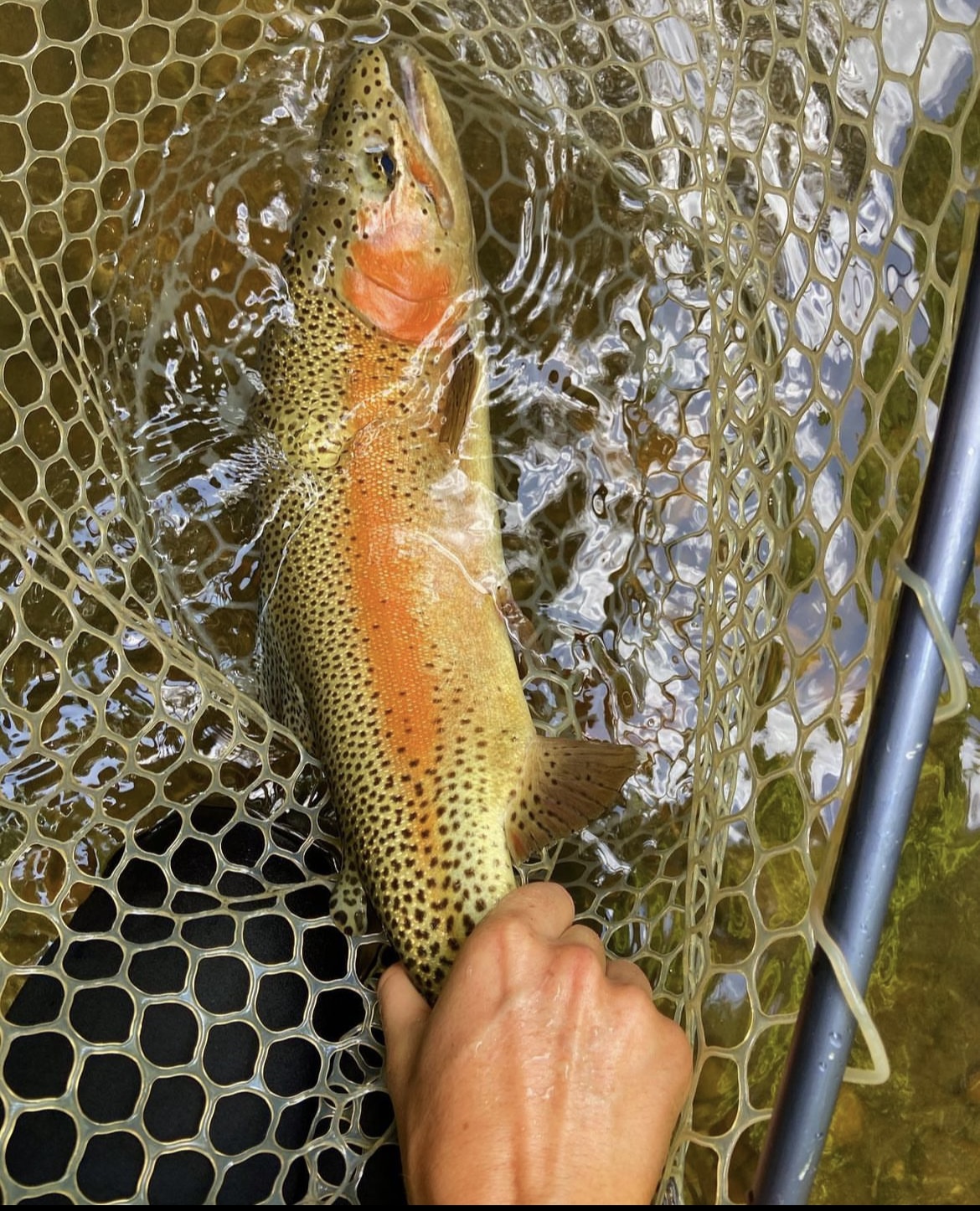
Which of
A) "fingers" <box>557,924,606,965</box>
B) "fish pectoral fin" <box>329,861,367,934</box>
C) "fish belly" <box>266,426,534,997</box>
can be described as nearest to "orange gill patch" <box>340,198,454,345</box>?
"fish belly" <box>266,426,534,997</box>

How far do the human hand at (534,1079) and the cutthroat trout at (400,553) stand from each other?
18 cm

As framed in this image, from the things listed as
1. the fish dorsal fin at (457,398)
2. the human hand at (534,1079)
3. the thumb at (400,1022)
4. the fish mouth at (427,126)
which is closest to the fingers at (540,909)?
the human hand at (534,1079)

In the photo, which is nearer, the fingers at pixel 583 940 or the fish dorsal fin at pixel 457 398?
the fingers at pixel 583 940

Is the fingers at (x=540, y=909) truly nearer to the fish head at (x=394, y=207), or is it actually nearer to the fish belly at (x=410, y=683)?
the fish belly at (x=410, y=683)

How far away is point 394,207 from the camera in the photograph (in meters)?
1.94

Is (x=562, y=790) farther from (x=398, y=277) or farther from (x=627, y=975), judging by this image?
(x=398, y=277)

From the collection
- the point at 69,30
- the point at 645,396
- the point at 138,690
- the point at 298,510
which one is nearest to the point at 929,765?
the point at 645,396

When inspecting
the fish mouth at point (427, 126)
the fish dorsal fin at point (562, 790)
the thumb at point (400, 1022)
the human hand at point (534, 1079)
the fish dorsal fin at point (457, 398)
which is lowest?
the thumb at point (400, 1022)

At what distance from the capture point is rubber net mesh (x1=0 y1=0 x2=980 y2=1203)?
5.64 feet

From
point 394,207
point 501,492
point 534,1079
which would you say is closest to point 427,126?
point 394,207

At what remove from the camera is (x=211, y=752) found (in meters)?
2.05

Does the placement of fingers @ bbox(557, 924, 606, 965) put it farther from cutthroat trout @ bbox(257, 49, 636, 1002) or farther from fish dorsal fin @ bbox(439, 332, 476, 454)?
fish dorsal fin @ bbox(439, 332, 476, 454)

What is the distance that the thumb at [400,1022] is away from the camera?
5.11 ft

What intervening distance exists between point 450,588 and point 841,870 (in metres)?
0.95
